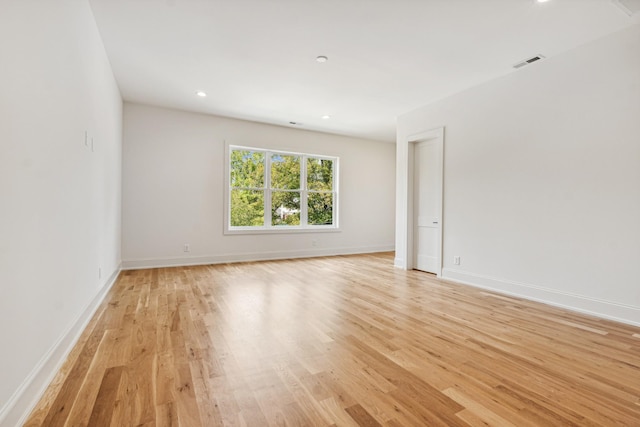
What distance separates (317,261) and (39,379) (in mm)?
4692

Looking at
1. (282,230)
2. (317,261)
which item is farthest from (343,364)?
(282,230)

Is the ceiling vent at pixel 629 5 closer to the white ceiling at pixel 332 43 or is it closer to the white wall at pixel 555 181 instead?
the white ceiling at pixel 332 43

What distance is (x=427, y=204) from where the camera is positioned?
16.7 feet

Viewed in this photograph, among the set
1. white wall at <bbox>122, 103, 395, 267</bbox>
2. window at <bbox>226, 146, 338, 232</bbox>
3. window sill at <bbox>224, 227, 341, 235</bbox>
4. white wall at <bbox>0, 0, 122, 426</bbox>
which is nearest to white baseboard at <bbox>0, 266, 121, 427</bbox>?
white wall at <bbox>0, 0, 122, 426</bbox>

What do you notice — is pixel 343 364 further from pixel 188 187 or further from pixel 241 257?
pixel 188 187

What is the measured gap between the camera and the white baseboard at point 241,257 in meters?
5.09

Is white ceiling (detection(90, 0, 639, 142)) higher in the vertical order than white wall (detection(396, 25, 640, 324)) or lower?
higher

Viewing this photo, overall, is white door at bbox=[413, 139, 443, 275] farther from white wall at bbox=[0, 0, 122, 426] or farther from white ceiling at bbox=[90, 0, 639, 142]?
white wall at bbox=[0, 0, 122, 426]

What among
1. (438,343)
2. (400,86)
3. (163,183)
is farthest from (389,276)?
(163,183)

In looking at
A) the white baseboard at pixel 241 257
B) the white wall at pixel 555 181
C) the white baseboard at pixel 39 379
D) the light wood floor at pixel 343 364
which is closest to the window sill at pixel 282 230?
the white baseboard at pixel 241 257

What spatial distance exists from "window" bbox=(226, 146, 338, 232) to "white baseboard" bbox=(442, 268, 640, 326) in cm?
339

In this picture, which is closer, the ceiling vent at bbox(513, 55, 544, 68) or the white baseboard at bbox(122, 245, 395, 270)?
the ceiling vent at bbox(513, 55, 544, 68)

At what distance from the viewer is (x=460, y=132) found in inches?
169

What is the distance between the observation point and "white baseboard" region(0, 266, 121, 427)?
1309mm
